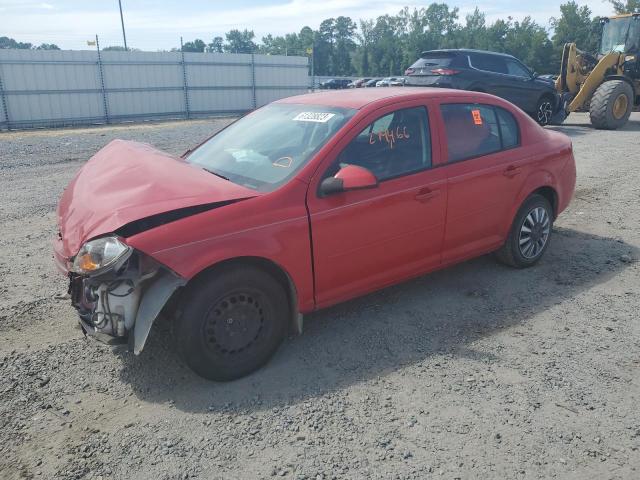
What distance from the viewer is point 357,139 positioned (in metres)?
3.61

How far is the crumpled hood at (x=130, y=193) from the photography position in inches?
118

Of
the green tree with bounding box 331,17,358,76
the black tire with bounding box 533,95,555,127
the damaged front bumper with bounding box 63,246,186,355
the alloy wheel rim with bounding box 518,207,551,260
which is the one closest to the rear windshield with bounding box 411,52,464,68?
the black tire with bounding box 533,95,555,127

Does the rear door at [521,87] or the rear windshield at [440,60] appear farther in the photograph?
the rear door at [521,87]

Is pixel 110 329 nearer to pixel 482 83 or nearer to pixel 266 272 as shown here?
pixel 266 272

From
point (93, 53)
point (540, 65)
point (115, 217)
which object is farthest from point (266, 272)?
point (540, 65)

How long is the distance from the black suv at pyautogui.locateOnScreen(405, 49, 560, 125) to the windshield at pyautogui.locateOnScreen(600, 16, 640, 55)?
2757 mm

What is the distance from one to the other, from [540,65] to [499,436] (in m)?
77.2

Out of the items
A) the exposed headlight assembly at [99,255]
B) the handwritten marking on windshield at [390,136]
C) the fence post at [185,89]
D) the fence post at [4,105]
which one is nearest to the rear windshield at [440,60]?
the handwritten marking on windshield at [390,136]

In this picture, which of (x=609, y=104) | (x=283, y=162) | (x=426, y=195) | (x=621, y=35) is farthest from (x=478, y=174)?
(x=621, y=35)

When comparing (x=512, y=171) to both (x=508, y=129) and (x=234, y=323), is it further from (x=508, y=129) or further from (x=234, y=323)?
(x=234, y=323)

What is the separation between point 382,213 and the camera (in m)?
3.66

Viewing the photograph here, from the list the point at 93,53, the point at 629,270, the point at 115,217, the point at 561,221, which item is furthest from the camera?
the point at 93,53

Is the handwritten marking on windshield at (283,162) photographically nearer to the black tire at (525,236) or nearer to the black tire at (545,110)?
the black tire at (525,236)

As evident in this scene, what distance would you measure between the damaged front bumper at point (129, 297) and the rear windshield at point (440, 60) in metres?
11.3
